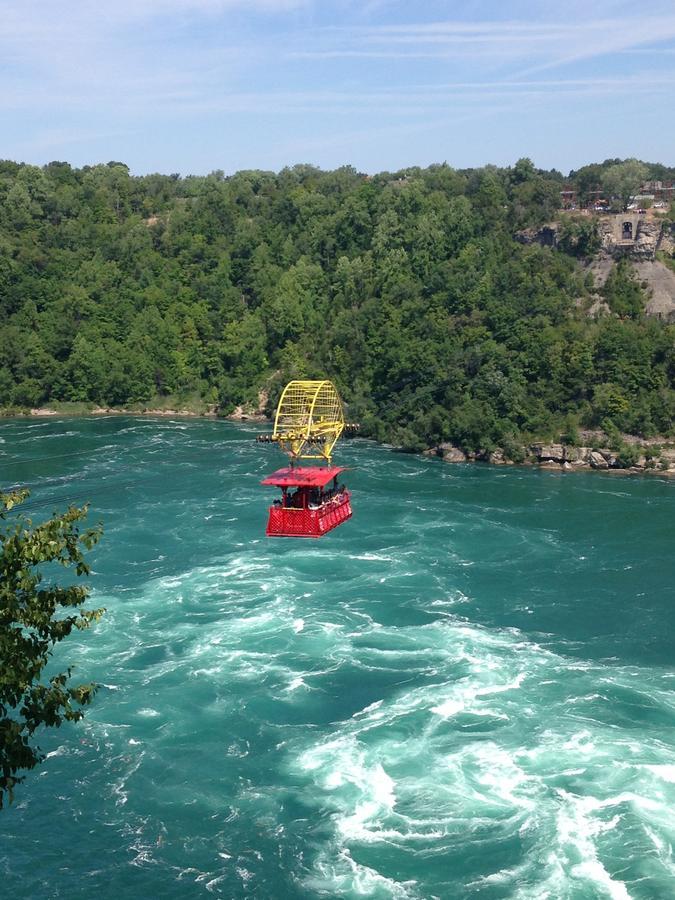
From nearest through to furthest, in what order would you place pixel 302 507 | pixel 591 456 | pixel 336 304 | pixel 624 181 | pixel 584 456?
pixel 302 507 < pixel 591 456 < pixel 584 456 < pixel 336 304 < pixel 624 181

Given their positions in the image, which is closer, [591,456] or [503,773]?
[503,773]

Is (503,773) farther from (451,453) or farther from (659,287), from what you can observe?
(659,287)

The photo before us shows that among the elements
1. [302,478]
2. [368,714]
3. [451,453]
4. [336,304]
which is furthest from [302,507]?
[336,304]

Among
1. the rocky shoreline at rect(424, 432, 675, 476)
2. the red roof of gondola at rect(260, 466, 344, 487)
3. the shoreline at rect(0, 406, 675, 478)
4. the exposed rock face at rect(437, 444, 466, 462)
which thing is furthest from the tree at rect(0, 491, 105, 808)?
the exposed rock face at rect(437, 444, 466, 462)

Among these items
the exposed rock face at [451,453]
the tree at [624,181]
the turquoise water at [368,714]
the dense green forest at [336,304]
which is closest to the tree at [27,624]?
the turquoise water at [368,714]

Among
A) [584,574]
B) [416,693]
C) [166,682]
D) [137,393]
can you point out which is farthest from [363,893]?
[137,393]

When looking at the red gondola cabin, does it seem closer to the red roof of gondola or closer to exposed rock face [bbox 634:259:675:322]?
the red roof of gondola
